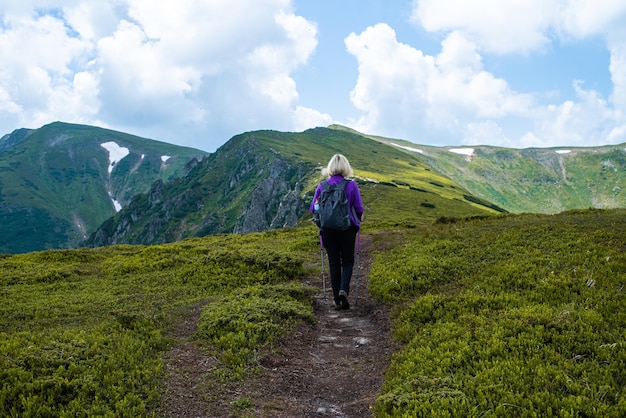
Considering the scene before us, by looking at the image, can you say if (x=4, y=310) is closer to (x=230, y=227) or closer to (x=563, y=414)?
(x=563, y=414)

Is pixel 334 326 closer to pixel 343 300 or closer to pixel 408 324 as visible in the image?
pixel 343 300

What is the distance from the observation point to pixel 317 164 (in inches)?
7170

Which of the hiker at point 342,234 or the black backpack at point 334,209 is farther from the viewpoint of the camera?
the hiker at point 342,234

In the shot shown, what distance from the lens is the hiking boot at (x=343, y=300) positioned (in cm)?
1325

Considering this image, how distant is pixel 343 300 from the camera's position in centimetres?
1334

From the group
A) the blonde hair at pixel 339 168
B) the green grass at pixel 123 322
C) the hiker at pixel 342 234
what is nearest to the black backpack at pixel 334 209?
the hiker at pixel 342 234

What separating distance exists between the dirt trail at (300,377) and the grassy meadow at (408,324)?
0.35 metres

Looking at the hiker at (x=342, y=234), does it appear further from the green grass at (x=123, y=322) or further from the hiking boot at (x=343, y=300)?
the green grass at (x=123, y=322)

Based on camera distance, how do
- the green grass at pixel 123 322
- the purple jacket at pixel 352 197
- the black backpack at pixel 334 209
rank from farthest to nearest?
1. the purple jacket at pixel 352 197
2. the black backpack at pixel 334 209
3. the green grass at pixel 123 322

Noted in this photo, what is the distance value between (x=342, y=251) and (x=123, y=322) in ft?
21.9

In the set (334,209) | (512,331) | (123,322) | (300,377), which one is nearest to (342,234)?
(334,209)

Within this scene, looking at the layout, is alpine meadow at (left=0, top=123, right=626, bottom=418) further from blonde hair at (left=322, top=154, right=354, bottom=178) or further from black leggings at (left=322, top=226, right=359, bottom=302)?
blonde hair at (left=322, top=154, right=354, bottom=178)

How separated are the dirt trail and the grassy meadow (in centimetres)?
35

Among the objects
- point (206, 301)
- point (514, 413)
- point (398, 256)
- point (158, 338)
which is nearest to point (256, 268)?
point (206, 301)
